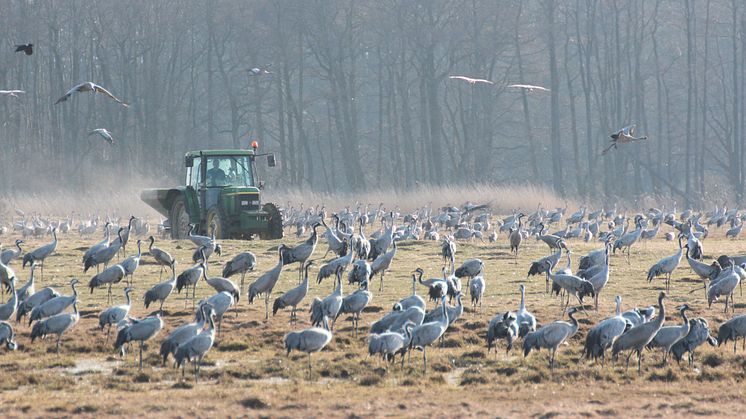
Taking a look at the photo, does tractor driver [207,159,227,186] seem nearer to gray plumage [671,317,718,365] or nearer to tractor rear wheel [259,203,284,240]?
tractor rear wheel [259,203,284,240]

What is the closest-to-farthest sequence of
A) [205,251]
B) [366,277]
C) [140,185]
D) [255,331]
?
[255,331]
[366,277]
[205,251]
[140,185]

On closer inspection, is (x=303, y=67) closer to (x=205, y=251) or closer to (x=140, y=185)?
(x=140, y=185)

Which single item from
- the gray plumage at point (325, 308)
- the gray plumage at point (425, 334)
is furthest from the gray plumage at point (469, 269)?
the gray plumage at point (425, 334)

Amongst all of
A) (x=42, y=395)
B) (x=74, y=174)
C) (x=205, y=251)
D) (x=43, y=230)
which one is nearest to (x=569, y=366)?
(x=42, y=395)

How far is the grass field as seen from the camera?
11.0m

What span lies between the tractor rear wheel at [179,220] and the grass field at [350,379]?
12.5 m

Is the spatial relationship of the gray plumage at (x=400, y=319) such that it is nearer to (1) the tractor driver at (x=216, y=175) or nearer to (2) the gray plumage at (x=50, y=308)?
(2) the gray plumage at (x=50, y=308)

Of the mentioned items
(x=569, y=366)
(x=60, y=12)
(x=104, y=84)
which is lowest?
(x=569, y=366)

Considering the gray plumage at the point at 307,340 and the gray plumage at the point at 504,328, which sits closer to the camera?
the gray plumage at the point at 307,340

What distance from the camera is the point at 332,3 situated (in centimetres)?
5716

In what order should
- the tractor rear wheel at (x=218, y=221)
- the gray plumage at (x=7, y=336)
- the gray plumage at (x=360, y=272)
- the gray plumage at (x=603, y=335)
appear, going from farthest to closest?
the tractor rear wheel at (x=218, y=221) → the gray plumage at (x=360, y=272) → the gray plumage at (x=7, y=336) → the gray plumage at (x=603, y=335)

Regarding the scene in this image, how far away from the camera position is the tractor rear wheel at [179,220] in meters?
29.6

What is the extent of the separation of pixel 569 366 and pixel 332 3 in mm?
45831

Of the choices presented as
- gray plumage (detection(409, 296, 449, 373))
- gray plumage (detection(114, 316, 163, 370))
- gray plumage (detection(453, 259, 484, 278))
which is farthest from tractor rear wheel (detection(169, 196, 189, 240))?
gray plumage (detection(409, 296, 449, 373))
